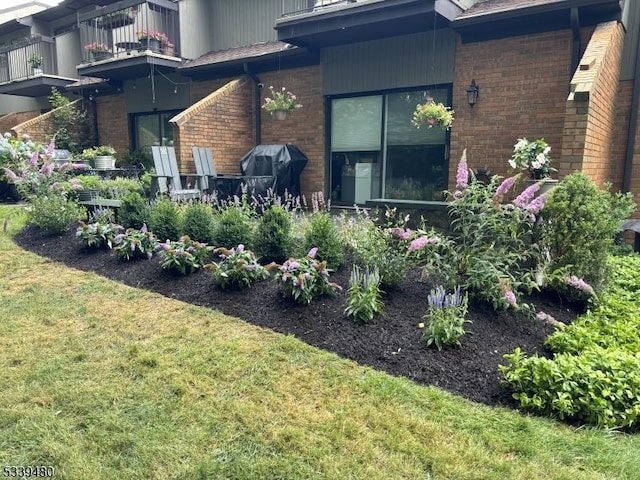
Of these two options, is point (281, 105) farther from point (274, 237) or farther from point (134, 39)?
point (134, 39)

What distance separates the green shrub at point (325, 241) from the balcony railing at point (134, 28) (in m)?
8.39

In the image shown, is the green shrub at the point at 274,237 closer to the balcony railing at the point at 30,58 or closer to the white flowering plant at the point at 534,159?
the white flowering plant at the point at 534,159

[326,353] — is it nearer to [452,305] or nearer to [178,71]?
[452,305]

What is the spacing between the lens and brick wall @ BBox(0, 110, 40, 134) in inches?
637

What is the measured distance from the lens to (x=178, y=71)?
1085cm

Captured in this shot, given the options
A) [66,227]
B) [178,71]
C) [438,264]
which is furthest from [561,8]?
[178,71]

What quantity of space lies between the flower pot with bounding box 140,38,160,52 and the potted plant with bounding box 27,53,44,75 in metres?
5.74

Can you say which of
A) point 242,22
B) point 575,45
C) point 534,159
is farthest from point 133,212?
point 242,22

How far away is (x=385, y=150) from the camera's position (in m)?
8.44

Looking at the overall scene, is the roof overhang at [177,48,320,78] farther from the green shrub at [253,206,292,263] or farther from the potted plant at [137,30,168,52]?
the green shrub at [253,206,292,263]

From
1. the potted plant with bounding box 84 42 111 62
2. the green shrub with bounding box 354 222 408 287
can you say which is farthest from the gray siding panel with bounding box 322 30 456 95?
the potted plant with bounding box 84 42 111 62

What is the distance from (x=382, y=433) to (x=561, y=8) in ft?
20.6

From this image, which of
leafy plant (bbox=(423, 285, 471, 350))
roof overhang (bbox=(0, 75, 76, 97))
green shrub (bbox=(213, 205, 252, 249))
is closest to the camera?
leafy plant (bbox=(423, 285, 471, 350))

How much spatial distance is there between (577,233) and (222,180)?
643 cm
